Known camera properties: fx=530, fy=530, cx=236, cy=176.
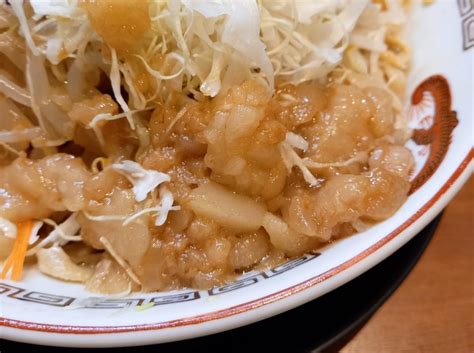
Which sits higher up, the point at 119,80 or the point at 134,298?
the point at 119,80

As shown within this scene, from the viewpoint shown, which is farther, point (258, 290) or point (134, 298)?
point (134, 298)

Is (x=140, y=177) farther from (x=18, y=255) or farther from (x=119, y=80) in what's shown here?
(x=18, y=255)

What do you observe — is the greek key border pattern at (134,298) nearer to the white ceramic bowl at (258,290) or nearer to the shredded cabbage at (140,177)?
the white ceramic bowl at (258,290)

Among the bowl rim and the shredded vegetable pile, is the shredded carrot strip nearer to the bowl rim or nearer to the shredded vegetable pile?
the shredded vegetable pile

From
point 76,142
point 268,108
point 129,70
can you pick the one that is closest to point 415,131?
point 268,108

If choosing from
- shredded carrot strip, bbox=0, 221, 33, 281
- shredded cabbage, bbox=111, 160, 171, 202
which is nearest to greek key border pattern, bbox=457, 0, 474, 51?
shredded cabbage, bbox=111, 160, 171, 202

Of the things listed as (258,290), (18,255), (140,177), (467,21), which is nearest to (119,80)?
(140,177)

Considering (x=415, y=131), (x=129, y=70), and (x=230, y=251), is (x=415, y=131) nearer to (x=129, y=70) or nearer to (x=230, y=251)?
(x=230, y=251)
